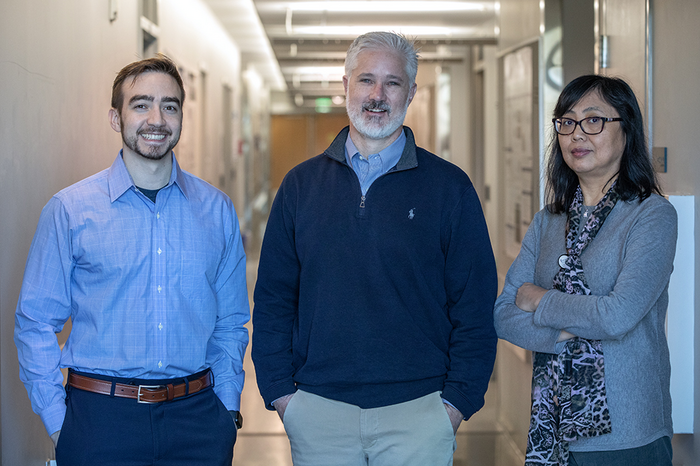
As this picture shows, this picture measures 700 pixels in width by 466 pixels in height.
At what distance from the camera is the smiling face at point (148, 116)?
2.19 metres

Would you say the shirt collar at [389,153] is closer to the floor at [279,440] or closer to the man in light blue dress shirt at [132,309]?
the man in light blue dress shirt at [132,309]

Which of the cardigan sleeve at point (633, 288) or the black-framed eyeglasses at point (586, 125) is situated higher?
the black-framed eyeglasses at point (586, 125)

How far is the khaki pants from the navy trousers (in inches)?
13.7

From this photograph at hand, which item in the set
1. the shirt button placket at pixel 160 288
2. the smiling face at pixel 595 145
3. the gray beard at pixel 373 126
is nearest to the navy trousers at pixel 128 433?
the shirt button placket at pixel 160 288

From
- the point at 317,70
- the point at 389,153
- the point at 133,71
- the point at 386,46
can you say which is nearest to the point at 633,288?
the point at 389,153

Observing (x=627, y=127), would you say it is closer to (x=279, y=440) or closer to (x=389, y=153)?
(x=389, y=153)

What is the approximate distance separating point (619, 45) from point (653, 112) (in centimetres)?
56

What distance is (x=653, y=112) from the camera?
326 cm

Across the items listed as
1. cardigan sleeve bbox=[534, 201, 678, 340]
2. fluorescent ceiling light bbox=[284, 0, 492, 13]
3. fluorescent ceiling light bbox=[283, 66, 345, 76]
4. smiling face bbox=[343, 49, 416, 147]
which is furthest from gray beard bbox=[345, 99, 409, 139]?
fluorescent ceiling light bbox=[283, 66, 345, 76]

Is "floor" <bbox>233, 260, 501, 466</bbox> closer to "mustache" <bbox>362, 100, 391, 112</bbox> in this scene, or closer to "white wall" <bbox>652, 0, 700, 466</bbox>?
"white wall" <bbox>652, 0, 700, 466</bbox>

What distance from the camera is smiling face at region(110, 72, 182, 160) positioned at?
2.19 metres

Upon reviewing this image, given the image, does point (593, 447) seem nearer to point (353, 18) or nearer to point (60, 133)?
point (60, 133)

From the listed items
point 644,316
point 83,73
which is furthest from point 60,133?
point 644,316

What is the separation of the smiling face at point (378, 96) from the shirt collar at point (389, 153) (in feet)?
0.08
